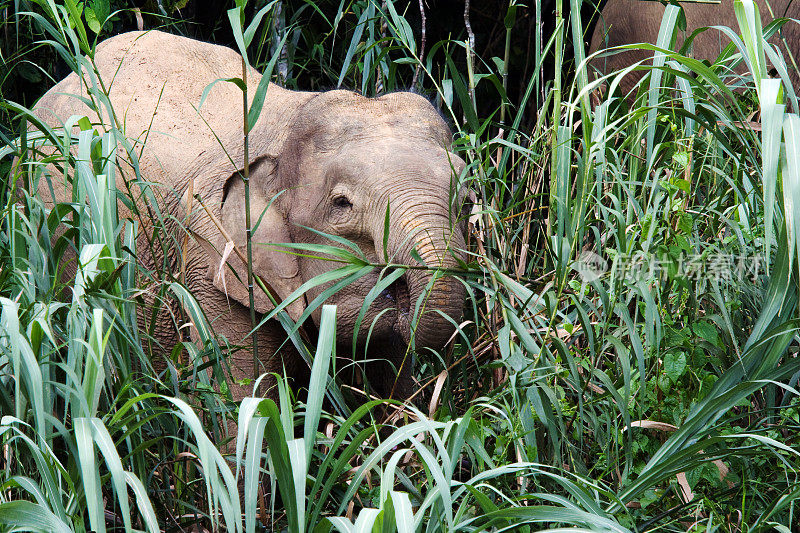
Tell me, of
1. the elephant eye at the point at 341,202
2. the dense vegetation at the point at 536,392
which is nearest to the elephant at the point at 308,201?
the elephant eye at the point at 341,202

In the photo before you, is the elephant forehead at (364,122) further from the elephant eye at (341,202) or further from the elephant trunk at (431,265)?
the elephant trunk at (431,265)

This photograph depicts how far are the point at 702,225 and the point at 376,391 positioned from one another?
3.83 ft

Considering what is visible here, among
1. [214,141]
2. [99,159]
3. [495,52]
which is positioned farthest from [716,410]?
[495,52]

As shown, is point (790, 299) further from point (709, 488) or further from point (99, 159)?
point (99, 159)

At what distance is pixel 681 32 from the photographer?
3814mm

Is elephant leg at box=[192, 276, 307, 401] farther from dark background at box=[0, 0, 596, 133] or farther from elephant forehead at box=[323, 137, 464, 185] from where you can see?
dark background at box=[0, 0, 596, 133]

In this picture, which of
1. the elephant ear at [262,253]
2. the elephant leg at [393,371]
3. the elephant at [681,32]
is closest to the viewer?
the elephant ear at [262,253]

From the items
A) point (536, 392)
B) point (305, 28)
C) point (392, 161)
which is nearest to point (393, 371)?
point (392, 161)

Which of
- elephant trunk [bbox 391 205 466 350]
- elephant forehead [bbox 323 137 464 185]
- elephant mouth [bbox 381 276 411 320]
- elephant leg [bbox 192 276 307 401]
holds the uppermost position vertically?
elephant forehead [bbox 323 137 464 185]

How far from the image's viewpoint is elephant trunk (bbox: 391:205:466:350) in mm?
2164

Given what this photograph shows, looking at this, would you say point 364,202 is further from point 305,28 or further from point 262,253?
point 305,28

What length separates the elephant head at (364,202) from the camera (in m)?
2.26

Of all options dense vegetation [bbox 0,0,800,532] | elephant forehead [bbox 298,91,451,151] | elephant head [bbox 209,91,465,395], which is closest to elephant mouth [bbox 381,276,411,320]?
elephant head [bbox 209,91,465,395]

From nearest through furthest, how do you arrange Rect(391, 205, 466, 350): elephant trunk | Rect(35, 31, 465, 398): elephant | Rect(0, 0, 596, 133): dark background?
Rect(391, 205, 466, 350): elephant trunk, Rect(35, 31, 465, 398): elephant, Rect(0, 0, 596, 133): dark background
